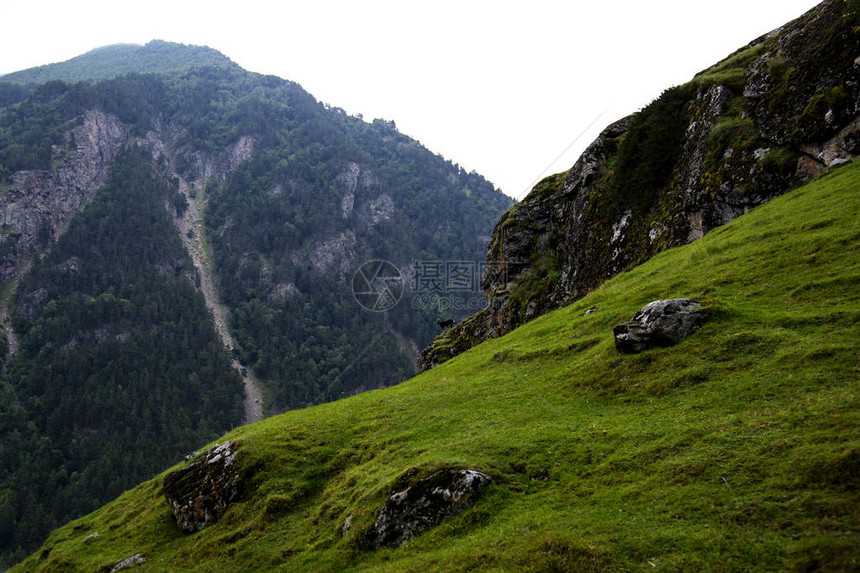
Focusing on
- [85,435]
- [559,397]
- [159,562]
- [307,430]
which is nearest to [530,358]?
[559,397]

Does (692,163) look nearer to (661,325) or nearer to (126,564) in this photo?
(661,325)

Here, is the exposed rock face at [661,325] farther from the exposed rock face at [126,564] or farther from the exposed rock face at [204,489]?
the exposed rock face at [126,564]

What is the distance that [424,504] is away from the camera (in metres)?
16.0

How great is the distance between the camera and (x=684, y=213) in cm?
3656

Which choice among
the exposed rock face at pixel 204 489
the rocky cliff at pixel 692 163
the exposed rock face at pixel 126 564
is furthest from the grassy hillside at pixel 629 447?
the rocky cliff at pixel 692 163

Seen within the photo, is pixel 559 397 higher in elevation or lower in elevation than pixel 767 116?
lower

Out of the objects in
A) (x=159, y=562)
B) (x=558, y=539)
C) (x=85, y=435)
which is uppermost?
(x=558, y=539)

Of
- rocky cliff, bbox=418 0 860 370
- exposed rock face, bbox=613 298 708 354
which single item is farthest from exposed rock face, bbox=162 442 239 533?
rocky cliff, bbox=418 0 860 370

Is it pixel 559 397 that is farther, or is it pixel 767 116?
pixel 767 116

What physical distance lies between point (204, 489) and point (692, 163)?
134 ft

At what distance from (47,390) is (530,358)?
242 metres

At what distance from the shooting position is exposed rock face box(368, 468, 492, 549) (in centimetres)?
1561

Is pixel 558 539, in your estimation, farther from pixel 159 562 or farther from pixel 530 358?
pixel 159 562

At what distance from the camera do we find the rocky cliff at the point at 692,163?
2947 cm
